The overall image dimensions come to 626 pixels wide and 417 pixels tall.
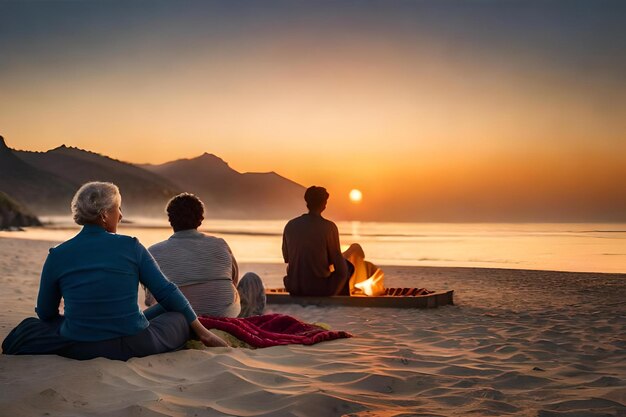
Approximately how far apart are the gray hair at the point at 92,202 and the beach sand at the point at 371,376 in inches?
38.1

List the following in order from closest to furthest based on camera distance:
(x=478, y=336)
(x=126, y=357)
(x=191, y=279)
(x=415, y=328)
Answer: (x=126, y=357)
(x=191, y=279)
(x=478, y=336)
(x=415, y=328)

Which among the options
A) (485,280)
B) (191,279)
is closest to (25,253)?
(485,280)

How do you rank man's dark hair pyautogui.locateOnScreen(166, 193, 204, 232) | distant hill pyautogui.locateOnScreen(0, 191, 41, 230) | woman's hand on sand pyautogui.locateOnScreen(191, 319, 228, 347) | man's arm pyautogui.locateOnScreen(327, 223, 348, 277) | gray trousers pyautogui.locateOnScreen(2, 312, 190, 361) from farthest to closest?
distant hill pyautogui.locateOnScreen(0, 191, 41, 230)
man's arm pyautogui.locateOnScreen(327, 223, 348, 277)
man's dark hair pyautogui.locateOnScreen(166, 193, 204, 232)
woman's hand on sand pyautogui.locateOnScreen(191, 319, 228, 347)
gray trousers pyautogui.locateOnScreen(2, 312, 190, 361)

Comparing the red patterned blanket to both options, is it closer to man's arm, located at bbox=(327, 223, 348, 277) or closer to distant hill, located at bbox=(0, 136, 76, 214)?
man's arm, located at bbox=(327, 223, 348, 277)

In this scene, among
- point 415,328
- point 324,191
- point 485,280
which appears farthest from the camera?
point 485,280

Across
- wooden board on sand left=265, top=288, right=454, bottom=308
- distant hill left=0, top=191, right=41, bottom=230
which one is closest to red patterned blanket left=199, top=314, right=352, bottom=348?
wooden board on sand left=265, top=288, right=454, bottom=308

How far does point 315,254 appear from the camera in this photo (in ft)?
28.5

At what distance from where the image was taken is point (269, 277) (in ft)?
48.9

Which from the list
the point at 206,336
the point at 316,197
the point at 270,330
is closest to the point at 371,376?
the point at 206,336

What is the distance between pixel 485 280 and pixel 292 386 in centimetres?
1047

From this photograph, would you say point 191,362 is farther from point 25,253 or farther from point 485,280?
point 25,253

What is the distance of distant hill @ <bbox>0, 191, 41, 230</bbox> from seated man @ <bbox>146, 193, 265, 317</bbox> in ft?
133

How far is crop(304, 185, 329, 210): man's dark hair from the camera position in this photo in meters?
8.52

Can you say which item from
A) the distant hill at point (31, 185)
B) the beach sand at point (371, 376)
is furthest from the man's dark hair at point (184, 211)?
the distant hill at point (31, 185)
